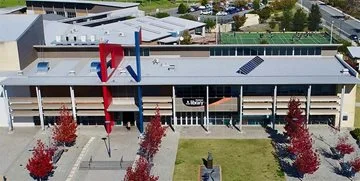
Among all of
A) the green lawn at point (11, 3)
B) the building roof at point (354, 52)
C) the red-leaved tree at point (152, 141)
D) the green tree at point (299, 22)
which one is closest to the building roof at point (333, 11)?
the green tree at point (299, 22)

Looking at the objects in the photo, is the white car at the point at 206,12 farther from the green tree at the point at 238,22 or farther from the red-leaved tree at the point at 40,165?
the red-leaved tree at the point at 40,165

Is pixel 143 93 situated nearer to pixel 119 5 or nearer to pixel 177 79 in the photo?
pixel 177 79

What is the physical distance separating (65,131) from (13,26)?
19044mm

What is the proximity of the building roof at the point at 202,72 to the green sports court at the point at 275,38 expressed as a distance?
2502 cm

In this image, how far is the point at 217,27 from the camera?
353ft

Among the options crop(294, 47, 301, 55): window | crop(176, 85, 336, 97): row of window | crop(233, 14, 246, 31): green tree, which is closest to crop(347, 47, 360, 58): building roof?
crop(294, 47, 301, 55): window

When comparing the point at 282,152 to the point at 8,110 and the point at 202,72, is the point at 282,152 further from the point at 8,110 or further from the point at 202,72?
the point at 8,110

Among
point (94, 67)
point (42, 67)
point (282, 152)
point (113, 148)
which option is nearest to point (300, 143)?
point (282, 152)

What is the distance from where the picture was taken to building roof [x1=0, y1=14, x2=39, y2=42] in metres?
59.7

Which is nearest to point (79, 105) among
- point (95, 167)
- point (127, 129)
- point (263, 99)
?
point (127, 129)

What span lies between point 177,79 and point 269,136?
489 inches

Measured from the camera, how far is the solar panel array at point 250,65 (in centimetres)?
5806

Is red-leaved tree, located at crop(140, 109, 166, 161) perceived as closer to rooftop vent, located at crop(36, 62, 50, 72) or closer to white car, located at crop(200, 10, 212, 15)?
rooftop vent, located at crop(36, 62, 50, 72)

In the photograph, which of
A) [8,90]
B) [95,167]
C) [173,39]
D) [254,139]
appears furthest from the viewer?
[173,39]
